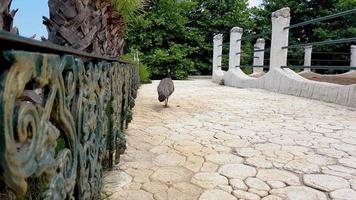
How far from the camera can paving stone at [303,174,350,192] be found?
5.10ft

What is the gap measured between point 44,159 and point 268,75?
6.39m

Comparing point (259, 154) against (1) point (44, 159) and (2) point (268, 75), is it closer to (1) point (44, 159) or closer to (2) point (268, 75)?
(1) point (44, 159)

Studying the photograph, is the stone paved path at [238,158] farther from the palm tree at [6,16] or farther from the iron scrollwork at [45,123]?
the palm tree at [6,16]

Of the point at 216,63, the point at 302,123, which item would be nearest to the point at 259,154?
the point at 302,123

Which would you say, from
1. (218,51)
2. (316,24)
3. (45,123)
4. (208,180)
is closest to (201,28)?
(218,51)

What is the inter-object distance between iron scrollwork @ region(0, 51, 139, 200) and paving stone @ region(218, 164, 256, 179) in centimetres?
93

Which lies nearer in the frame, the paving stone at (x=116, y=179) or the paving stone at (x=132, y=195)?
the paving stone at (x=132, y=195)

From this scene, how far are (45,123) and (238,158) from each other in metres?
1.64

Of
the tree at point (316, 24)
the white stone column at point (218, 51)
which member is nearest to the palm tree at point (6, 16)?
the white stone column at point (218, 51)

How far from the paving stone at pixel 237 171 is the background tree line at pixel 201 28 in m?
10.7

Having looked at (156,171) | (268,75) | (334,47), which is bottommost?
(156,171)

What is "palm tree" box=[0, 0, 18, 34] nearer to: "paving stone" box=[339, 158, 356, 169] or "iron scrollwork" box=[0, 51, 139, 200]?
"iron scrollwork" box=[0, 51, 139, 200]

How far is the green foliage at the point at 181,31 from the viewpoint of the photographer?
13047mm

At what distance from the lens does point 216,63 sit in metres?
11.0
